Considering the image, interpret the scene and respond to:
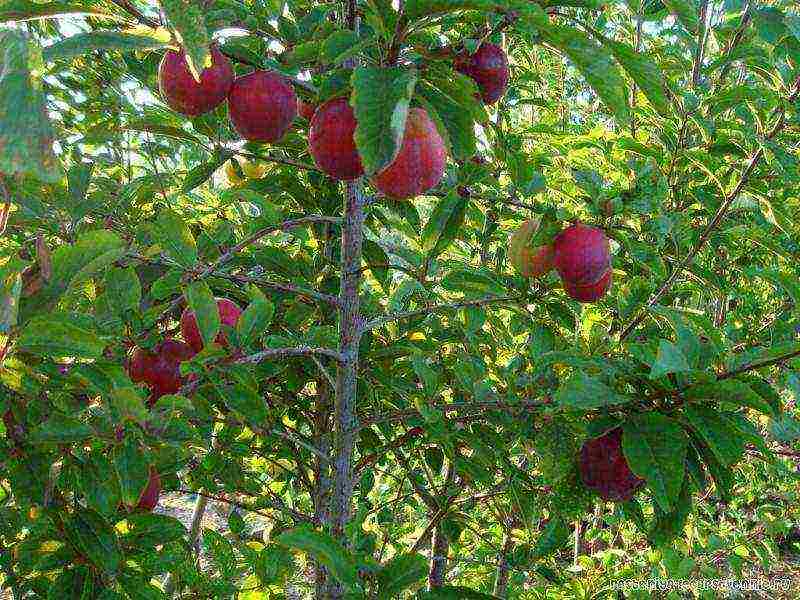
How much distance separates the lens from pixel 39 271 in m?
0.84

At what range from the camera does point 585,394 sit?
3.05 feet

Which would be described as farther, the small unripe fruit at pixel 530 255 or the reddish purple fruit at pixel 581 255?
the small unripe fruit at pixel 530 255

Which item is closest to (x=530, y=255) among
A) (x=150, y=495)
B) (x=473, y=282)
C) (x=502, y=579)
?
(x=473, y=282)

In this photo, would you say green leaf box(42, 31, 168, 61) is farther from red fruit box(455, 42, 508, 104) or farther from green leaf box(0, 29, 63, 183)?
red fruit box(455, 42, 508, 104)

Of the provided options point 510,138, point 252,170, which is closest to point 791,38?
point 510,138

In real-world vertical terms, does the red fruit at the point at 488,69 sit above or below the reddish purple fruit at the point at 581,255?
above

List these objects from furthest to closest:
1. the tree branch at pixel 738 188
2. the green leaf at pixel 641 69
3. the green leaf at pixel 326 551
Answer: the tree branch at pixel 738 188, the green leaf at pixel 326 551, the green leaf at pixel 641 69

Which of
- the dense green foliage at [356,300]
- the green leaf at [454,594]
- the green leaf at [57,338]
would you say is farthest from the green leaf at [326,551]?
the green leaf at [57,338]

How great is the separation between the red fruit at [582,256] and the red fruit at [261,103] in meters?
0.57

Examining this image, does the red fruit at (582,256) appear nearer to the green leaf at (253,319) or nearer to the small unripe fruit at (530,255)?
the small unripe fruit at (530,255)

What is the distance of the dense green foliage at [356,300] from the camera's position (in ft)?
2.60

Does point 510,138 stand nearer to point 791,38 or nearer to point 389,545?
point 791,38

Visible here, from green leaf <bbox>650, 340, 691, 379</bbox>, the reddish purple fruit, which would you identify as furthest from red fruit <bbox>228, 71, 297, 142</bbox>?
green leaf <bbox>650, 340, 691, 379</bbox>

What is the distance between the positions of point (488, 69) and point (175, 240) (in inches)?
25.2
